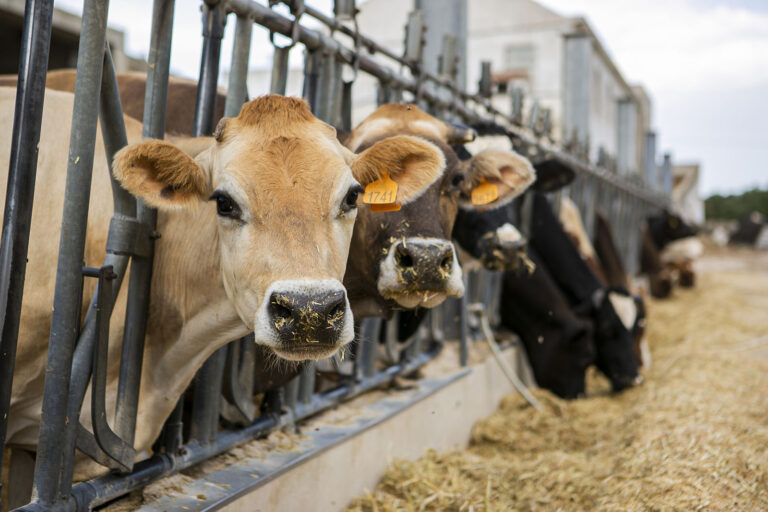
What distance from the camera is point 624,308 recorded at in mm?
5371

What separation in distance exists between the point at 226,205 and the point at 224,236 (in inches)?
3.6

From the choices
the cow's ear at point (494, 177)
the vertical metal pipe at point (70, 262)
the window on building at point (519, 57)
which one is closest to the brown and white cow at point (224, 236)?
the vertical metal pipe at point (70, 262)

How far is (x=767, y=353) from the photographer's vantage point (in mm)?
6176

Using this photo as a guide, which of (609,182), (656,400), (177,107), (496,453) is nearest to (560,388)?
(656,400)

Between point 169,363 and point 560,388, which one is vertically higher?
point 169,363

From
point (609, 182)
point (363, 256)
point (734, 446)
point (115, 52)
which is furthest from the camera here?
point (609, 182)

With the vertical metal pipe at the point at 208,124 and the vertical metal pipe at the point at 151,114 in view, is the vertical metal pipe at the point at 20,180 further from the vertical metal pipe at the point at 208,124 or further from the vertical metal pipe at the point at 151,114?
the vertical metal pipe at the point at 208,124

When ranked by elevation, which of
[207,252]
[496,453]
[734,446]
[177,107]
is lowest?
[496,453]

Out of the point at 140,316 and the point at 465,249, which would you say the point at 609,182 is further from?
the point at 140,316

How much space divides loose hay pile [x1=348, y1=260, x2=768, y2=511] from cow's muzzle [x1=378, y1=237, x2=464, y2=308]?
93 cm

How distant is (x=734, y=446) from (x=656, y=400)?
50.3 inches

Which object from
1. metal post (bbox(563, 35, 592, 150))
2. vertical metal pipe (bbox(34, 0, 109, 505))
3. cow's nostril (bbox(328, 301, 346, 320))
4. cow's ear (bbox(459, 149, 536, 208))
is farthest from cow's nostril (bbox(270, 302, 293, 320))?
metal post (bbox(563, 35, 592, 150))

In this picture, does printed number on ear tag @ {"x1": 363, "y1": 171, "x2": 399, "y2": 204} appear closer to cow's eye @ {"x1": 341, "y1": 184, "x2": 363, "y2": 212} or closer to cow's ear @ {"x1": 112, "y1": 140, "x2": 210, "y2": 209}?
cow's eye @ {"x1": 341, "y1": 184, "x2": 363, "y2": 212}

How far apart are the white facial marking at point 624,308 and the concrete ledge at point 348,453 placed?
1.31 metres
